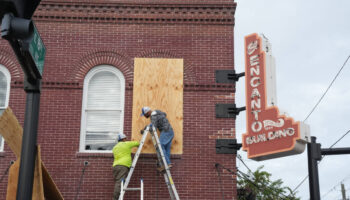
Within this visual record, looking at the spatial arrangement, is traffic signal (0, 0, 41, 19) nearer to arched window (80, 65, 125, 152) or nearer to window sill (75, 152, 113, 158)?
window sill (75, 152, 113, 158)

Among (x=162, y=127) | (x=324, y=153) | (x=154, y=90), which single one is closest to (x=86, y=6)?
(x=154, y=90)

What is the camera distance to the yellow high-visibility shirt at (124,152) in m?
11.4

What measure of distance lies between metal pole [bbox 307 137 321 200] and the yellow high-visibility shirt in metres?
4.70

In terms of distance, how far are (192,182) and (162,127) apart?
146 cm

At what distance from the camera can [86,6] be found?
13297 mm

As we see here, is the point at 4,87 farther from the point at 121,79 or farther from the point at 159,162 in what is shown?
the point at 159,162

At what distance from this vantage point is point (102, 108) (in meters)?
12.7

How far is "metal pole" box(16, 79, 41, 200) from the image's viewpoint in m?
5.44

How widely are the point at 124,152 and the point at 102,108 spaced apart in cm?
167

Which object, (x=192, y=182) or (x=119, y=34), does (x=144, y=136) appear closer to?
(x=192, y=182)

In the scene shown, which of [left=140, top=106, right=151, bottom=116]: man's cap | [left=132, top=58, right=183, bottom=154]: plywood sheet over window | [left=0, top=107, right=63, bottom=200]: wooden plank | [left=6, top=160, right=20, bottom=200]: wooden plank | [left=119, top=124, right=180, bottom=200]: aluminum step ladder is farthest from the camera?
[left=132, top=58, right=183, bottom=154]: plywood sheet over window

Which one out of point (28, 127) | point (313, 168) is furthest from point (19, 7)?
point (313, 168)

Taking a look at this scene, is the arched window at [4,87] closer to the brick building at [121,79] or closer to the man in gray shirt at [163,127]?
the brick building at [121,79]

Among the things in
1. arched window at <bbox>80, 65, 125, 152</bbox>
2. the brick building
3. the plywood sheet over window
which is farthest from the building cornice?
arched window at <bbox>80, 65, 125, 152</bbox>
